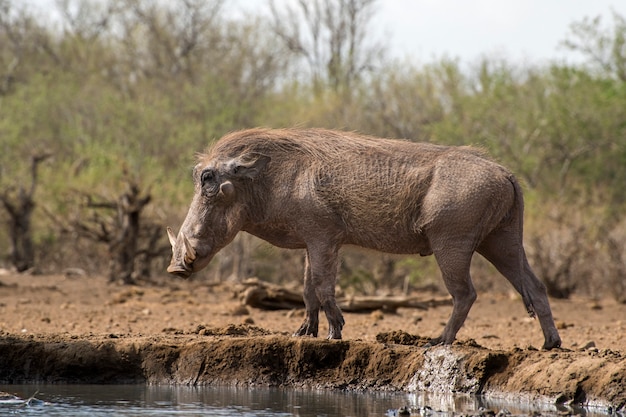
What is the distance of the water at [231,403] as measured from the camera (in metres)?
8.24

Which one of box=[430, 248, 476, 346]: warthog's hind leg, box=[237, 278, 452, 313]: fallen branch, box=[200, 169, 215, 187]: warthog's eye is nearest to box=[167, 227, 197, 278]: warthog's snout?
box=[200, 169, 215, 187]: warthog's eye

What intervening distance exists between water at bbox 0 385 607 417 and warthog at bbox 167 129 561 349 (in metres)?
0.90

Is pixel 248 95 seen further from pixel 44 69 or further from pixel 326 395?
pixel 326 395

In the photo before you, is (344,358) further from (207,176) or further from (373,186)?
(207,176)

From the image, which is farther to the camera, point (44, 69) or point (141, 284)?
point (44, 69)

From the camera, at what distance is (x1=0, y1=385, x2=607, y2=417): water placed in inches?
324

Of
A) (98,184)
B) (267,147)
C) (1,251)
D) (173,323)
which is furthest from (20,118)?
(267,147)

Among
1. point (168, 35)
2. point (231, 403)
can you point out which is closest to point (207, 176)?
point (231, 403)

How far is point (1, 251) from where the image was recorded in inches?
1099

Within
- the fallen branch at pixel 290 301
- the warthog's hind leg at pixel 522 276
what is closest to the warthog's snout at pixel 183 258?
the warthog's hind leg at pixel 522 276

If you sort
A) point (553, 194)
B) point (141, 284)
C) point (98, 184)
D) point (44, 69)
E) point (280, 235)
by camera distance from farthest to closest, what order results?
point (44, 69), point (553, 194), point (98, 184), point (141, 284), point (280, 235)

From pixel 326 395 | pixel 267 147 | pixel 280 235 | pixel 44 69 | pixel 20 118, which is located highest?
pixel 44 69

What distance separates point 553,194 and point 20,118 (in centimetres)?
1566

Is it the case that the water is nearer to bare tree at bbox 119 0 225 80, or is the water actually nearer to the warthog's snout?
the warthog's snout
